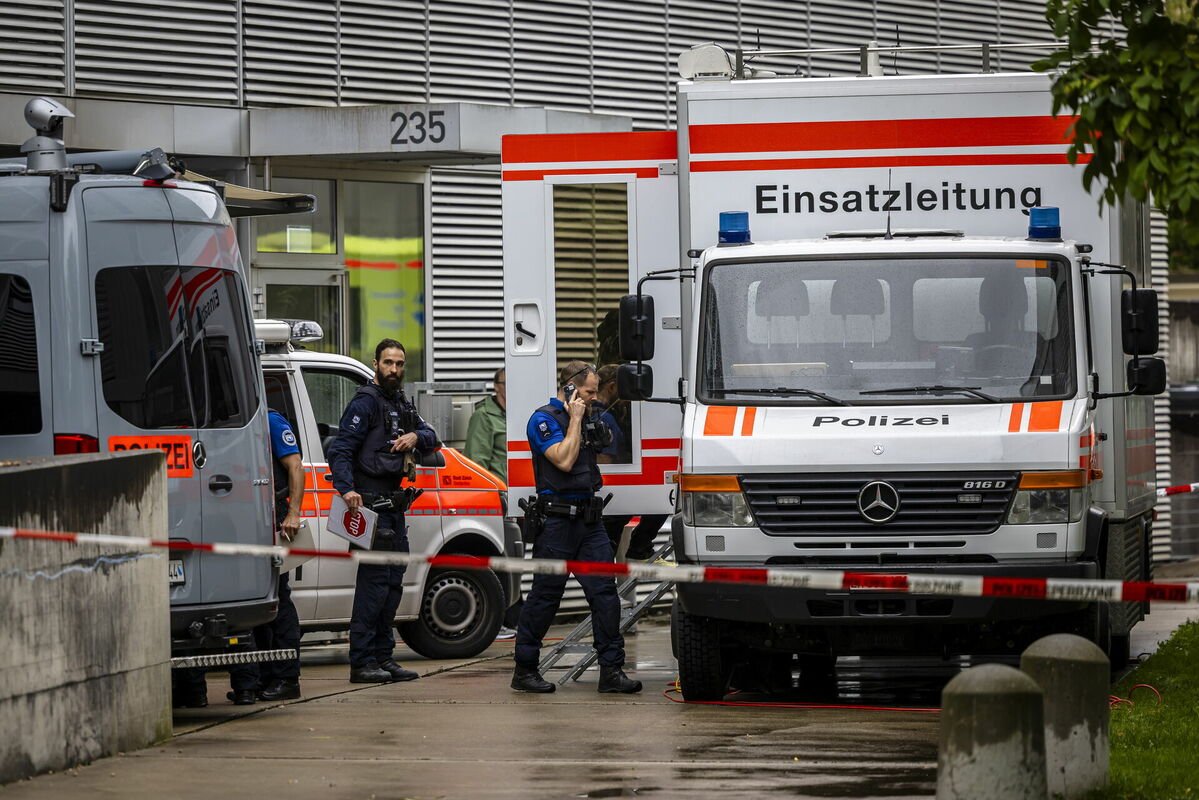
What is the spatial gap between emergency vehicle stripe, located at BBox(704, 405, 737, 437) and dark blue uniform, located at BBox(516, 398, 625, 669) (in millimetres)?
1110

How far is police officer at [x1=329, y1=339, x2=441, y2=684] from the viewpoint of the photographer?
455 inches

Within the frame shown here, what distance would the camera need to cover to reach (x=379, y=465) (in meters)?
11.6

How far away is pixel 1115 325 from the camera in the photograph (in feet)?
36.3

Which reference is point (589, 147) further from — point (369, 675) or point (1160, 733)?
point (1160, 733)

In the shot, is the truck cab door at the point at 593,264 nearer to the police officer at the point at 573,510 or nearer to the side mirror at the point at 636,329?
the police officer at the point at 573,510

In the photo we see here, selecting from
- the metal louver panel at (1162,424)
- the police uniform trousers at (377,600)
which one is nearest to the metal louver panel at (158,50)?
the police uniform trousers at (377,600)

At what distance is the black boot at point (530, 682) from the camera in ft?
37.6

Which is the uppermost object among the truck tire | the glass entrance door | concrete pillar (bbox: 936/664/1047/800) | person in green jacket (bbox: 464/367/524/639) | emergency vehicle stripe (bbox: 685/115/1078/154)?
emergency vehicle stripe (bbox: 685/115/1078/154)

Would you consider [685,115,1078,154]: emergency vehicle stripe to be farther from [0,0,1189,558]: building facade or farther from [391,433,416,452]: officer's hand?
[0,0,1189,558]: building facade

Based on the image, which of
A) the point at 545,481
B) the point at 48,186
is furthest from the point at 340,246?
the point at 48,186

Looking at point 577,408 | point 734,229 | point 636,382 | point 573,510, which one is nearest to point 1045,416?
point 734,229

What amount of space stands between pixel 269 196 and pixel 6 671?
5048mm

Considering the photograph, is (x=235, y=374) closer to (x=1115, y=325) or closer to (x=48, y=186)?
(x=48, y=186)

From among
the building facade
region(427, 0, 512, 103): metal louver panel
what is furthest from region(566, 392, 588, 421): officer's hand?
region(427, 0, 512, 103): metal louver panel
